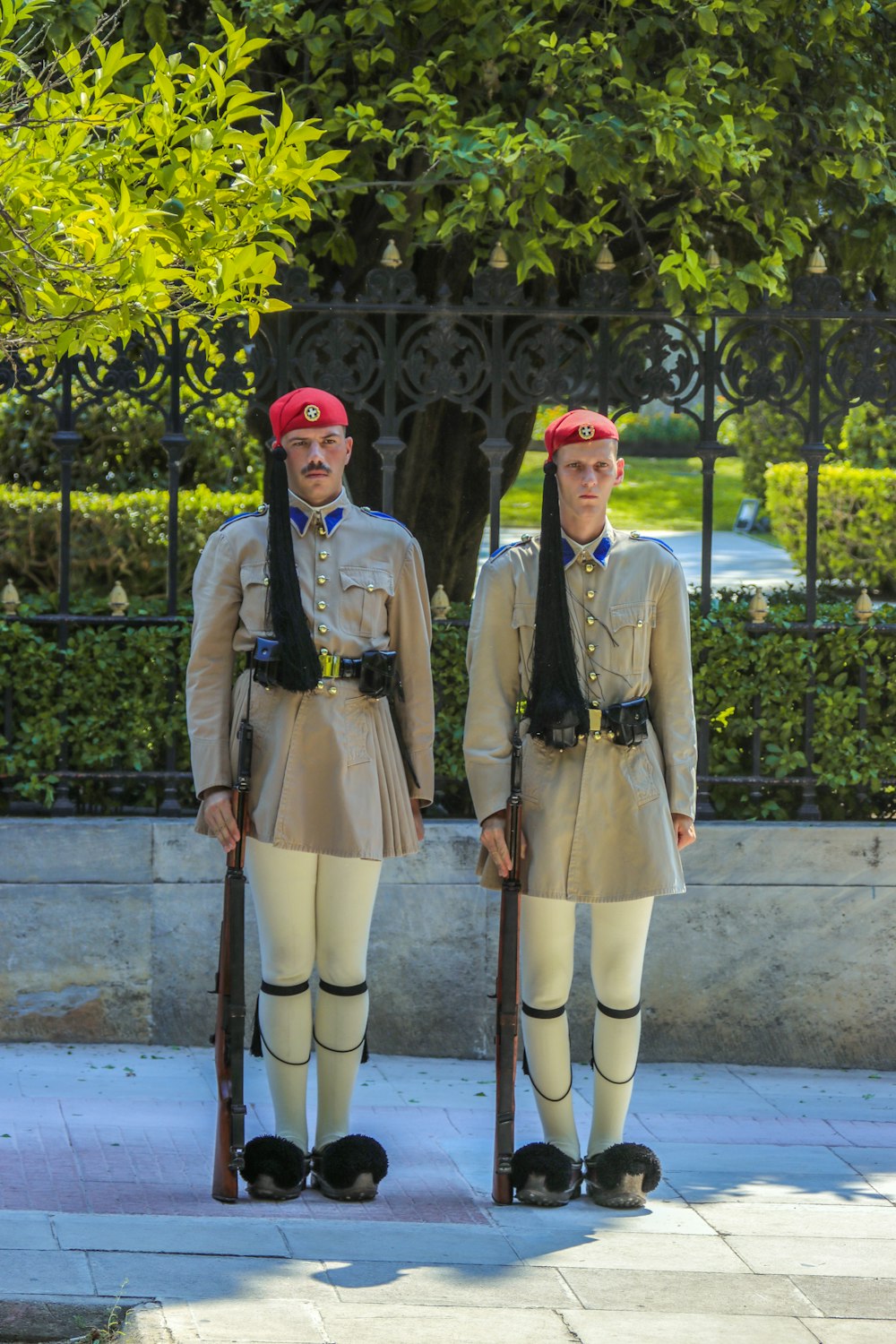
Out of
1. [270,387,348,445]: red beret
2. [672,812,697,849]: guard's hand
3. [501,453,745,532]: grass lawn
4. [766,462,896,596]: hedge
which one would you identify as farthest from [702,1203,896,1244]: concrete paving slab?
[501,453,745,532]: grass lawn

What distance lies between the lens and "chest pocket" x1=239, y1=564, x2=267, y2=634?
4.64 meters

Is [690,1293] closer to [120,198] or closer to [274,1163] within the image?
[274,1163]

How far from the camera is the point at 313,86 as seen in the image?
248 inches

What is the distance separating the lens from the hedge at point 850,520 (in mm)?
16812

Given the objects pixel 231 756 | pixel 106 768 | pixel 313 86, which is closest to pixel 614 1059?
pixel 231 756

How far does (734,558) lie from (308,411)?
58.5 feet

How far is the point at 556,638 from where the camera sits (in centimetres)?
453

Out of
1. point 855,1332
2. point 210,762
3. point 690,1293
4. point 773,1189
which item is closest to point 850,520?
point 773,1189

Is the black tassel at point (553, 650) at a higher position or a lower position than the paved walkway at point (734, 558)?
higher

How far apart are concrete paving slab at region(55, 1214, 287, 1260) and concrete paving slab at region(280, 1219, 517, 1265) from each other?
65 mm

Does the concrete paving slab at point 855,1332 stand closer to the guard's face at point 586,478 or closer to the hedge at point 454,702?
the guard's face at point 586,478

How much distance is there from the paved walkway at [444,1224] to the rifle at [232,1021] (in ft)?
0.37

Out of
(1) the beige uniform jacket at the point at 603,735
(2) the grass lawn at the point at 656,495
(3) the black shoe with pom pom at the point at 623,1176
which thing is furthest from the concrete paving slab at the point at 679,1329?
(2) the grass lawn at the point at 656,495

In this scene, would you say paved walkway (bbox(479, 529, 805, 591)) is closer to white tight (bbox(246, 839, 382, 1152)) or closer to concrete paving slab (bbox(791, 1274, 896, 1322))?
white tight (bbox(246, 839, 382, 1152))
